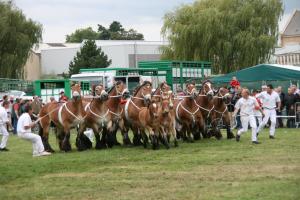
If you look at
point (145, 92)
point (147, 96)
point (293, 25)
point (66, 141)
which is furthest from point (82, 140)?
point (293, 25)

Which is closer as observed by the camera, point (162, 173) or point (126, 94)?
point (162, 173)

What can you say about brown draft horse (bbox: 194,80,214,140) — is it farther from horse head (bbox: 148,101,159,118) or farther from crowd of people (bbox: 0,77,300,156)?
horse head (bbox: 148,101,159,118)

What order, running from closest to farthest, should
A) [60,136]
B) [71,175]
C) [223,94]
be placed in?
[71,175], [60,136], [223,94]

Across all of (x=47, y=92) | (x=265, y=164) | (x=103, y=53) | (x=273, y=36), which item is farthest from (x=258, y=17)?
(x=265, y=164)

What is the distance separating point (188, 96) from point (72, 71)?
5666 centimetres

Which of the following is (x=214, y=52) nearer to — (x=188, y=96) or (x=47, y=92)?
(x=47, y=92)

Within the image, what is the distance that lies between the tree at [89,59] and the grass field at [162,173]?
5735 cm

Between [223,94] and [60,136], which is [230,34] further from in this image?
[60,136]

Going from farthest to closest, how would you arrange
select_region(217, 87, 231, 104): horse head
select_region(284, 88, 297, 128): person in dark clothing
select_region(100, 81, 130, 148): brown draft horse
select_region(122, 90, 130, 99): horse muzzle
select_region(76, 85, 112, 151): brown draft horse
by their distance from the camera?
select_region(284, 88, 297, 128): person in dark clothing
select_region(217, 87, 231, 104): horse head
select_region(100, 81, 130, 148): brown draft horse
select_region(122, 90, 130, 99): horse muzzle
select_region(76, 85, 112, 151): brown draft horse

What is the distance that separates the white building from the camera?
238 feet

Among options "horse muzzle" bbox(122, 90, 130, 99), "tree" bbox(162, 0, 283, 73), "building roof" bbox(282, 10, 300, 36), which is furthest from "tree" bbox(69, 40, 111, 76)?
Result: "horse muzzle" bbox(122, 90, 130, 99)

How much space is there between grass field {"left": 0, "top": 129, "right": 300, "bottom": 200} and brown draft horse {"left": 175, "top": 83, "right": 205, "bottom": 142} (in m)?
1.29

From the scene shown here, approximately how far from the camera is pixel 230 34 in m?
54.2

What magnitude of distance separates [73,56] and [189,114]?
64.6 meters
